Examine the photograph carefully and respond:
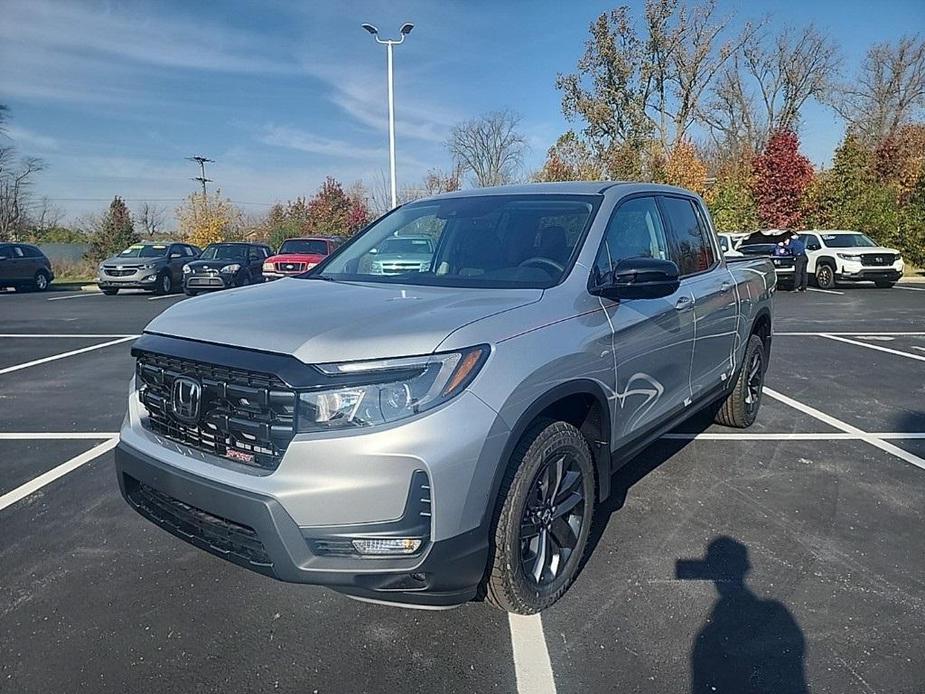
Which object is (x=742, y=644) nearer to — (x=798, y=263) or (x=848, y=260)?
(x=798, y=263)

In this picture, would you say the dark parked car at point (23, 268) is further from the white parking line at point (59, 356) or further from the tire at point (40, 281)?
the white parking line at point (59, 356)

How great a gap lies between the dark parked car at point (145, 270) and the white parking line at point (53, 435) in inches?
644

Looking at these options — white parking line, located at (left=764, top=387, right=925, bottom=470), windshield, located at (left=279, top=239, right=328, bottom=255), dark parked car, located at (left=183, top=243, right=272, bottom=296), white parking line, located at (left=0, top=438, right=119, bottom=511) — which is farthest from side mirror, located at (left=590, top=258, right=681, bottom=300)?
dark parked car, located at (left=183, top=243, right=272, bottom=296)

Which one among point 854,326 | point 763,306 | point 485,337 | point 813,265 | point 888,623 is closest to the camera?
point 485,337

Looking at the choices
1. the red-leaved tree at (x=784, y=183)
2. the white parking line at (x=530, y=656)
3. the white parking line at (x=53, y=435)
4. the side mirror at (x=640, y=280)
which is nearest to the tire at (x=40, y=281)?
the white parking line at (x=53, y=435)

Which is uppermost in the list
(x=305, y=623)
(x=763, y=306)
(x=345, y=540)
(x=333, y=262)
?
(x=333, y=262)

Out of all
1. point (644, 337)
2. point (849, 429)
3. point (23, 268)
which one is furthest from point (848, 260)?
point (23, 268)

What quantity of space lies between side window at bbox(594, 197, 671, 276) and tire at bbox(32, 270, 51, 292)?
79.5ft

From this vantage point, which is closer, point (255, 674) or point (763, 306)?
point (255, 674)

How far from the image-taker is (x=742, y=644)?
267 centimetres

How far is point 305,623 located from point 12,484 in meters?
2.72

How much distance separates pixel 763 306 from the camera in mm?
5625

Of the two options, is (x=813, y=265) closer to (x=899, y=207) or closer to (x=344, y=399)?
(x=899, y=207)

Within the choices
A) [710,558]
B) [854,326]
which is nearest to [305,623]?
[710,558]
